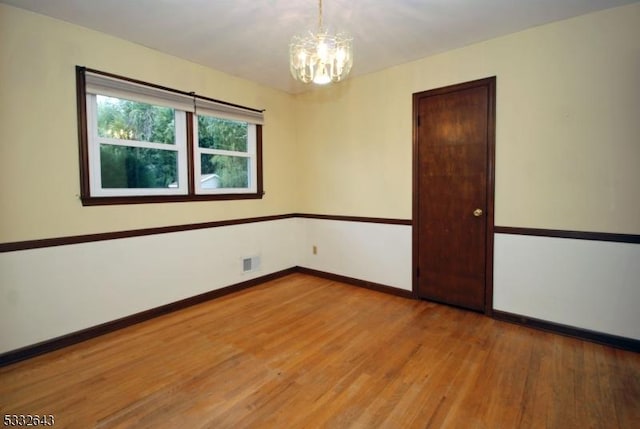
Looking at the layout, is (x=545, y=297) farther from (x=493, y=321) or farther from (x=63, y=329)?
(x=63, y=329)

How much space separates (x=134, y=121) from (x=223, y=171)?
106 centimetres

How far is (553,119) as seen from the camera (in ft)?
8.87

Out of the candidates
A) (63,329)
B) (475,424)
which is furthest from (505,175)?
(63,329)

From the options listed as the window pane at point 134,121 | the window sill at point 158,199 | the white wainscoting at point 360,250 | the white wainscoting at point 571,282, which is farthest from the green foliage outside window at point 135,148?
the white wainscoting at point 571,282

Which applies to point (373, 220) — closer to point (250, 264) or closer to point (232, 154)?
point (250, 264)

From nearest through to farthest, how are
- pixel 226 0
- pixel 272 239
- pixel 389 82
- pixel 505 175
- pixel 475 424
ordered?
1. pixel 475 424
2. pixel 226 0
3. pixel 505 175
4. pixel 389 82
5. pixel 272 239

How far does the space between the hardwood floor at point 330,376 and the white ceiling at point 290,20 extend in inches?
101

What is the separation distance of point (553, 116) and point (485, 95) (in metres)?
→ 0.59

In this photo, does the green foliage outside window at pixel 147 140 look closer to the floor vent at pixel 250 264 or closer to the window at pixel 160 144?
the window at pixel 160 144

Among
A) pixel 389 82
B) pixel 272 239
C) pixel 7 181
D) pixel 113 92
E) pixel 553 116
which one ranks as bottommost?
pixel 272 239

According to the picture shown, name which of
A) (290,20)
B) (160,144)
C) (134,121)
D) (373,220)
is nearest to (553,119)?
(373,220)

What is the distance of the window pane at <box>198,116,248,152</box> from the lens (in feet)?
11.7

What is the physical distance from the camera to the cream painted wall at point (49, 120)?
7.66 feet

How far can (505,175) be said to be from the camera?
2957 mm
